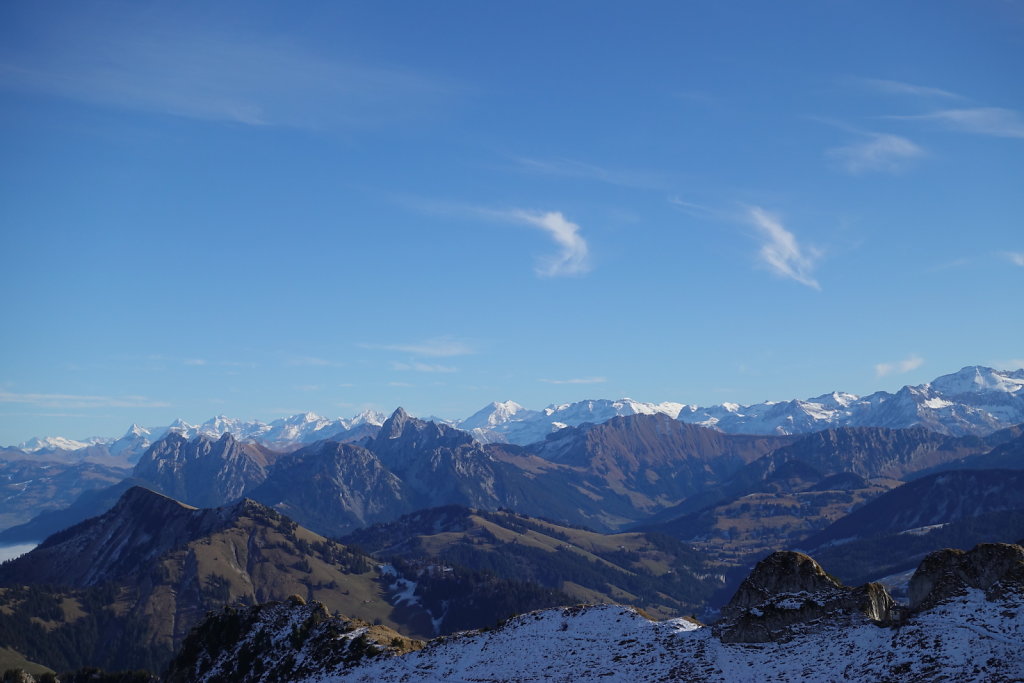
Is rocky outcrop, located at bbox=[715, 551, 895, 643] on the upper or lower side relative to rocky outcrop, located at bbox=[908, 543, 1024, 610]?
lower

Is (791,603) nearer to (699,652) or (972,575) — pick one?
(699,652)

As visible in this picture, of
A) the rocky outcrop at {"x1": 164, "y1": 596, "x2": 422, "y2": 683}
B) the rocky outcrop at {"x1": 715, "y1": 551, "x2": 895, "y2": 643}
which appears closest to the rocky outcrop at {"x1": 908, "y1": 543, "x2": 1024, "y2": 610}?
the rocky outcrop at {"x1": 715, "y1": 551, "x2": 895, "y2": 643}

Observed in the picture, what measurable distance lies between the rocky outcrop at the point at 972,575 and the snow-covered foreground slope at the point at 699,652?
1.29m

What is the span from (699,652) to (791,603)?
9.48 meters

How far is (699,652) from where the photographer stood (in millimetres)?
75562

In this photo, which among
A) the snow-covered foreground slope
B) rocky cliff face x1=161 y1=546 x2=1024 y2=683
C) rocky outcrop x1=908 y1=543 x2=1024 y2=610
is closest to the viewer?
the snow-covered foreground slope

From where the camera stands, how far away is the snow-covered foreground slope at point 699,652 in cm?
6194

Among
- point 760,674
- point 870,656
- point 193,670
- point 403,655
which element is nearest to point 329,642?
point 403,655

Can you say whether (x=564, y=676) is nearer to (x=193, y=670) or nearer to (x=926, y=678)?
(x=926, y=678)

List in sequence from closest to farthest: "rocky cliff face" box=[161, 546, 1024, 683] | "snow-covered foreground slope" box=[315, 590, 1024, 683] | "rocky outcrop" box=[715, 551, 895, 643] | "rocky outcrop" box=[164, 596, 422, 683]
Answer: "snow-covered foreground slope" box=[315, 590, 1024, 683], "rocky cliff face" box=[161, 546, 1024, 683], "rocky outcrop" box=[715, 551, 895, 643], "rocky outcrop" box=[164, 596, 422, 683]

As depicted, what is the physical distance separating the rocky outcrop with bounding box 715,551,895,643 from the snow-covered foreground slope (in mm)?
1725

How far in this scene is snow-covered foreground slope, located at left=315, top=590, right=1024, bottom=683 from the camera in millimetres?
61938

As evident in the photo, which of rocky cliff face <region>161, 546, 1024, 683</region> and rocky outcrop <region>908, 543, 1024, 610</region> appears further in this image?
rocky outcrop <region>908, 543, 1024, 610</region>

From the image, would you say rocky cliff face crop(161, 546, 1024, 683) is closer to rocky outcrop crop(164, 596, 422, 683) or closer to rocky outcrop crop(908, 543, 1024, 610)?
rocky outcrop crop(908, 543, 1024, 610)
